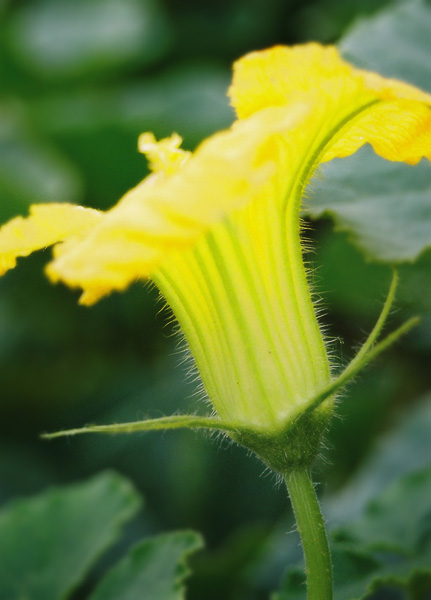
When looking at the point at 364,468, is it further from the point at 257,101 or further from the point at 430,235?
the point at 257,101

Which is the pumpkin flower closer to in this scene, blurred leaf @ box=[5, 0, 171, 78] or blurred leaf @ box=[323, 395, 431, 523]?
blurred leaf @ box=[323, 395, 431, 523]

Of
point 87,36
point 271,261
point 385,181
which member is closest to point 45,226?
point 271,261

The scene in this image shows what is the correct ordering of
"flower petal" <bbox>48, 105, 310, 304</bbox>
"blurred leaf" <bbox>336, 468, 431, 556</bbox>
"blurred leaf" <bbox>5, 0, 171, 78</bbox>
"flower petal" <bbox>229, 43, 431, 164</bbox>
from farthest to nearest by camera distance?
"blurred leaf" <bbox>5, 0, 171, 78</bbox> → "blurred leaf" <bbox>336, 468, 431, 556</bbox> → "flower petal" <bbox>229, 43, 431, 164</bbox> → "flower petal" <bbox>48, 105, 310, 304</bbox>

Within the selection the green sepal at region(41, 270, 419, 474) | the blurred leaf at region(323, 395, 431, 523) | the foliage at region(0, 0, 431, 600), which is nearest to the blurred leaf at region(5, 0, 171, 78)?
the foliage at region(0, 0, 431, 600)

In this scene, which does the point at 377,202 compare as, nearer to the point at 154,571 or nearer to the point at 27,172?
the point at 154,571

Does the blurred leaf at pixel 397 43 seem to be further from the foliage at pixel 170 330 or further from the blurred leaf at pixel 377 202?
the blurred leaf at pixel 377 202

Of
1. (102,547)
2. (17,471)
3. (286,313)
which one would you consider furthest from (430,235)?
(17,471)
